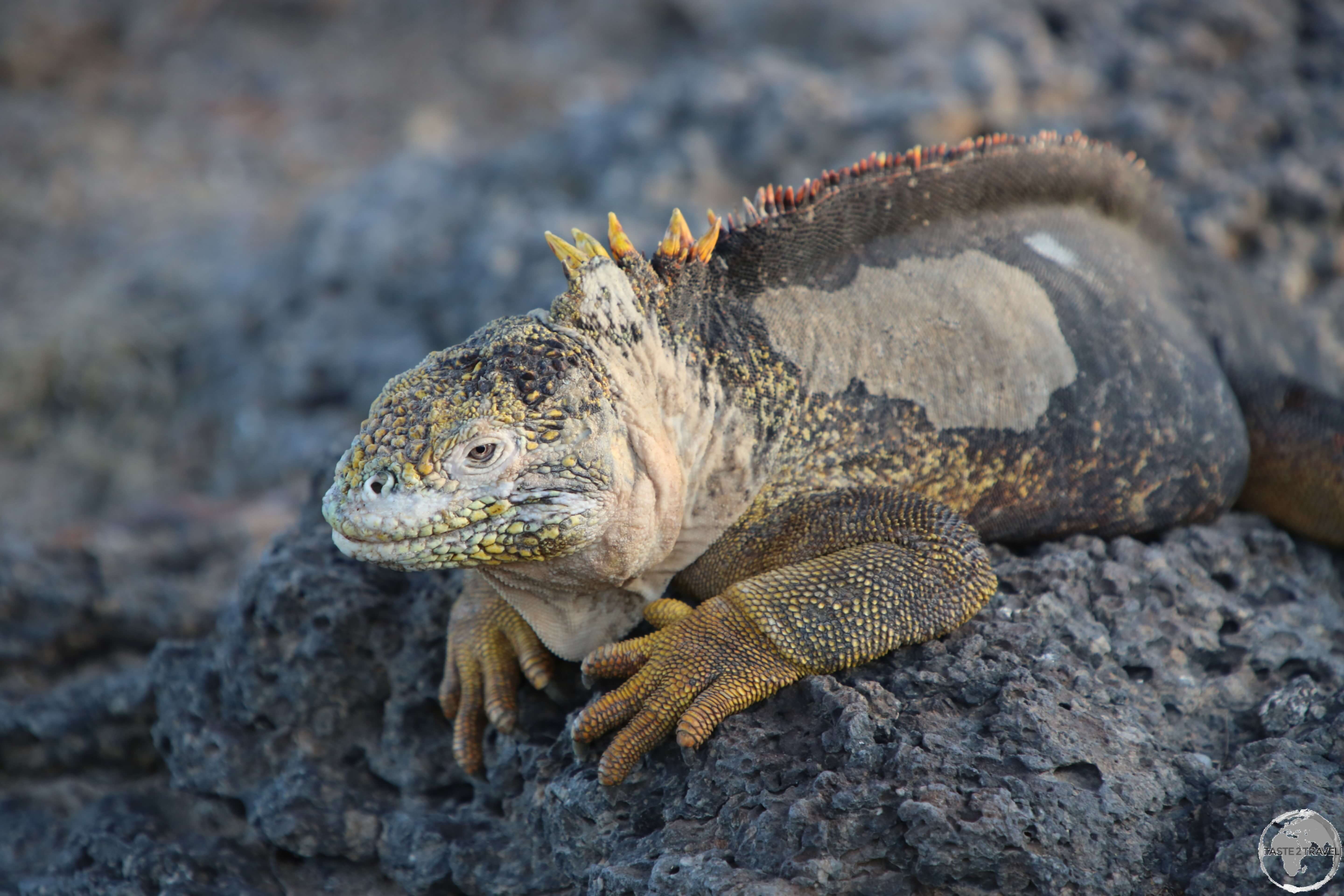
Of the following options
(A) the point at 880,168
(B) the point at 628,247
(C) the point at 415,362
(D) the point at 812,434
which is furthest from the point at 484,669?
(C) the point at 415,362

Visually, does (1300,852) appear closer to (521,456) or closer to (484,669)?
(521,456)

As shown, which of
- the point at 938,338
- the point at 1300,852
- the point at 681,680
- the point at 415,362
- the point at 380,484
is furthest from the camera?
the point at 415,362

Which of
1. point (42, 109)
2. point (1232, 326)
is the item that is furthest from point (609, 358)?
point (42, 109)

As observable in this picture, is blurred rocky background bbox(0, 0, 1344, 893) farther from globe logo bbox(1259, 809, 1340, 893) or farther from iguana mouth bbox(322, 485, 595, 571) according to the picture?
iguana mouth bbox(322, 485, 595, 571)

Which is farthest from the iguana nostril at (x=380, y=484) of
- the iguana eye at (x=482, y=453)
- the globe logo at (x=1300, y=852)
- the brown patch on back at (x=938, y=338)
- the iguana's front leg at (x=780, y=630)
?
the globe logo at (x=1300, y=852)

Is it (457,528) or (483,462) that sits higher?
(483,462)

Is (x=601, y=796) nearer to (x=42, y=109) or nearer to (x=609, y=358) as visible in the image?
(x=609, y=358)
